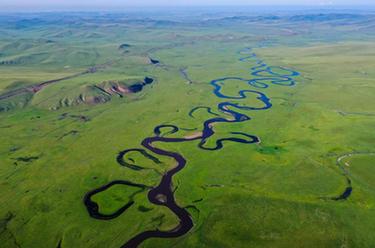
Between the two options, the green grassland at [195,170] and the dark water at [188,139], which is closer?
the green grassland at [195,170]

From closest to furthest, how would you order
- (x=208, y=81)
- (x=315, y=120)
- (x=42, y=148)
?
(x=42, y=148) < (x=315, y=120) < (x=208, y=81)

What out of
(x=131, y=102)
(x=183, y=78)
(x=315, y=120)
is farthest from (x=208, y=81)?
(x=315, y=120)

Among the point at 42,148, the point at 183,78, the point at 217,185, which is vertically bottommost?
the point at 183,78

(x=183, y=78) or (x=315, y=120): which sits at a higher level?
(x=315, y=120)

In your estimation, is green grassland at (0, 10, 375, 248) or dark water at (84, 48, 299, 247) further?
dark water at (84, 48, 299, 247)

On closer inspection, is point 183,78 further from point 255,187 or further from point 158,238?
point 158,238

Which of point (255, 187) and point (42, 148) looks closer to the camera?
point (255, 187)

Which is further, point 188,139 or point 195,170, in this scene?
point 188,139

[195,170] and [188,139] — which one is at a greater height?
[195,170]
